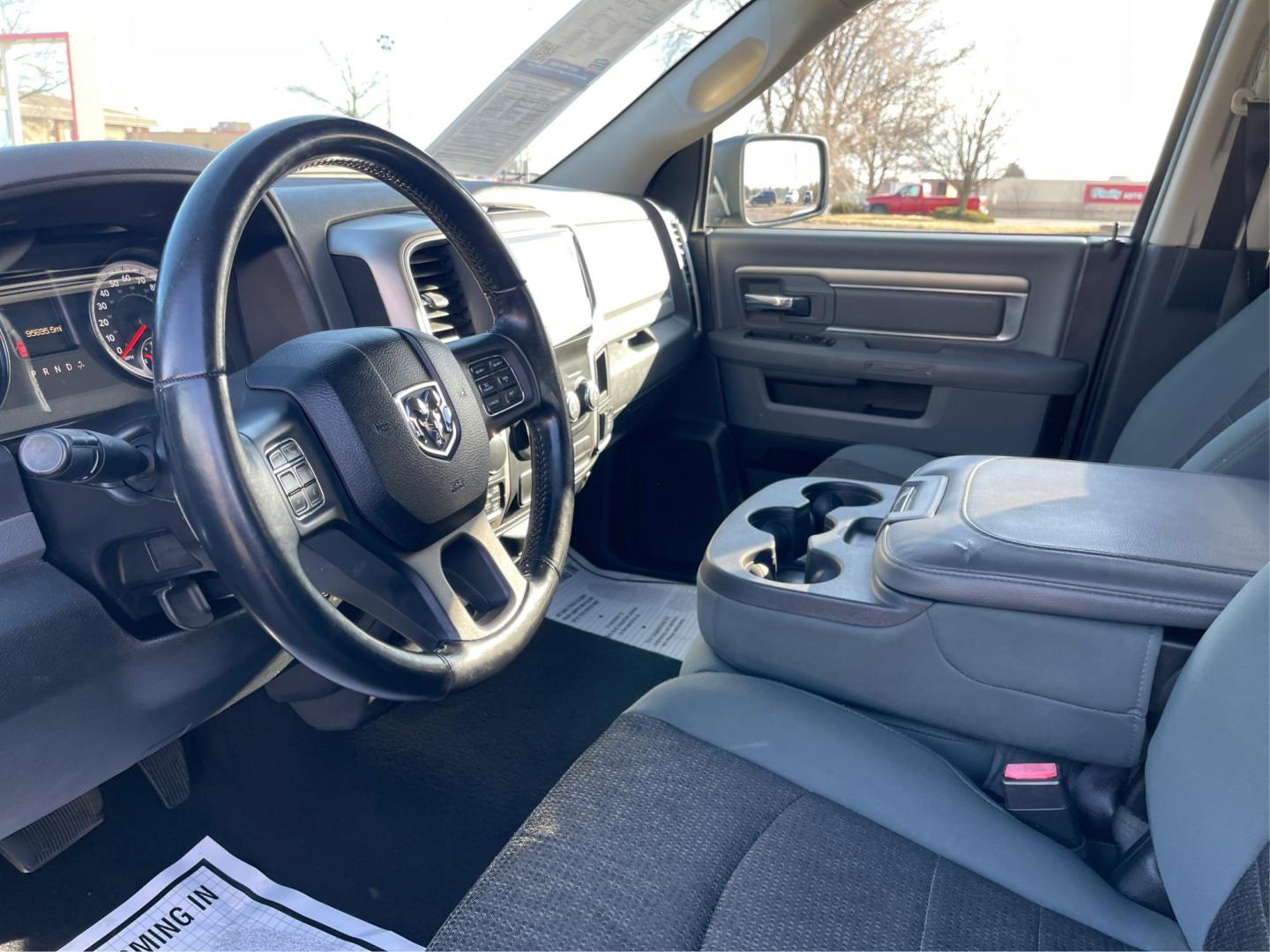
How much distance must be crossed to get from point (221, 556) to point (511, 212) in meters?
1.09

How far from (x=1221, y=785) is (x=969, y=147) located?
160 centimetres

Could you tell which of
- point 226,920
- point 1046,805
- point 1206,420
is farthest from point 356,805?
point 1206,420

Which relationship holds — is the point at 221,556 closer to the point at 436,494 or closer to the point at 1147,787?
the point at 436,494

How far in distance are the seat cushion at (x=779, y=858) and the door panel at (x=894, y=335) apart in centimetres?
129

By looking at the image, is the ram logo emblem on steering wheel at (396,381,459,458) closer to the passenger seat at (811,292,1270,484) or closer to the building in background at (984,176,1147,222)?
the passenger seat at (811,292,1270,484)

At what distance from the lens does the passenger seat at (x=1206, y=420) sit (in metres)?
1.23

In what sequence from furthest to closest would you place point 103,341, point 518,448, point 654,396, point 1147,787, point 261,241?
1. point 654,396
2. point 518,448
3. point 261,241
4. point 103,341
5. point 1147,787

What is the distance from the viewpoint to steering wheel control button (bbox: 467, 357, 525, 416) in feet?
3.51

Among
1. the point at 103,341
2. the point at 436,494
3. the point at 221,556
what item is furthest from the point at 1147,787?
the point at 103,341

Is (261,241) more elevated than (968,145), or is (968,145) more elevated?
(968,145)

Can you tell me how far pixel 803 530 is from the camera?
1397 mm

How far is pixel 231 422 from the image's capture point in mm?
734

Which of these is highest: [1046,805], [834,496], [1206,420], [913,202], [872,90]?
[872,90]

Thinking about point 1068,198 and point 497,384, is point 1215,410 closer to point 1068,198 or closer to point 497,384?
point 1068,198
